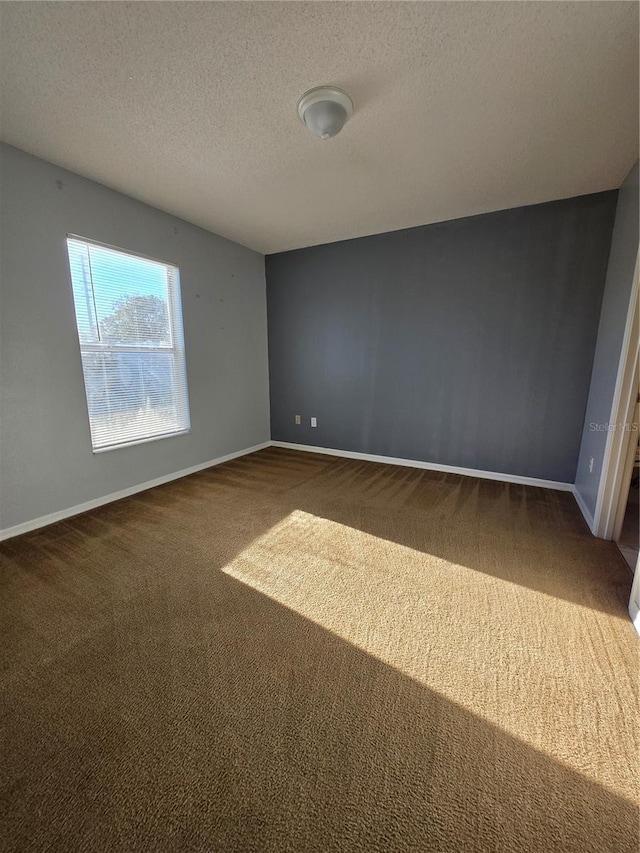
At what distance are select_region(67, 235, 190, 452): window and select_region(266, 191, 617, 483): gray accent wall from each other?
1.54m

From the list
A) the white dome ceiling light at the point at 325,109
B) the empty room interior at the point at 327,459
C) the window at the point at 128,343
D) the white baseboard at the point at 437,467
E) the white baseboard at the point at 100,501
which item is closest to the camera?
the empty room interior at the point at 327,459

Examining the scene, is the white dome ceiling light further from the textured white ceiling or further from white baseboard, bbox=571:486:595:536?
white baseboard, bbox=571:486:595:536

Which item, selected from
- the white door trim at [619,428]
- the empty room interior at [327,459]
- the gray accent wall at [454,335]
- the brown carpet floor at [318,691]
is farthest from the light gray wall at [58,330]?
the white door trim at [619,428]

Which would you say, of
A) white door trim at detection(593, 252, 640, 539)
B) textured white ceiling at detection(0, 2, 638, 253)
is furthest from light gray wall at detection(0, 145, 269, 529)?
white door trim at detection(593, 252, 640, 539)

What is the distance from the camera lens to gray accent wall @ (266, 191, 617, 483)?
9.48ft

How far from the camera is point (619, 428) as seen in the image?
2.11 metres

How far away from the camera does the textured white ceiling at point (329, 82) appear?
131 cm

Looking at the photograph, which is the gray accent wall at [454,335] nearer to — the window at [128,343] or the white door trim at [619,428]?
the white door trim at [619,428]

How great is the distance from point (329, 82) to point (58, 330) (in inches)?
93.5

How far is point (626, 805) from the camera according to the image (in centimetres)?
91

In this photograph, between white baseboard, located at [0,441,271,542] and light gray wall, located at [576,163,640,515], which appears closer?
light gray wall, located at [576,163,640,515]

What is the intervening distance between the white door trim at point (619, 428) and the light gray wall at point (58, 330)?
359cm

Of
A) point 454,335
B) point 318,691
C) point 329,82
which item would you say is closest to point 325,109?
point 329,82

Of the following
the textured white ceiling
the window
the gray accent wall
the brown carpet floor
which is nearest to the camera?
the brown carpet floor
